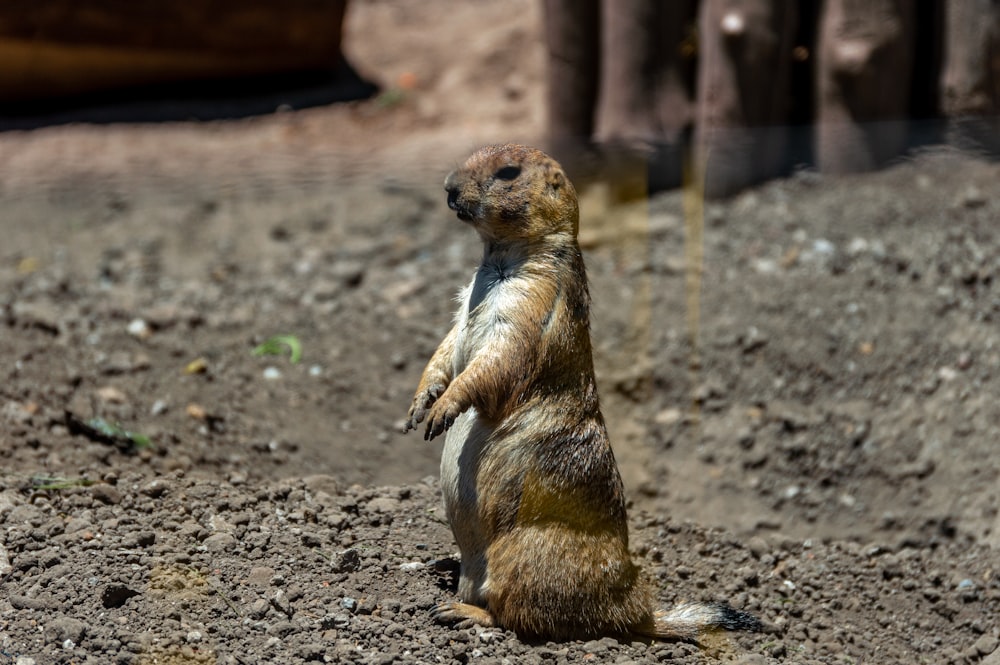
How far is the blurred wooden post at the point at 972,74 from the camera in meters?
7.13

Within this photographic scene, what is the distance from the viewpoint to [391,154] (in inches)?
355

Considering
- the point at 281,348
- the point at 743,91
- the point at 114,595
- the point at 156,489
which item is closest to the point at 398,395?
the point at 281,348

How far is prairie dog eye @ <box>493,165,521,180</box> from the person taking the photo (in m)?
3.88

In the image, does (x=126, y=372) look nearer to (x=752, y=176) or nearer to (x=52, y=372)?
A: (x=52, y=372)

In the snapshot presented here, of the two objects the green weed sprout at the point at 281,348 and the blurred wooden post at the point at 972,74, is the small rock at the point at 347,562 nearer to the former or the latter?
the green weed sprout at the point at 281,348

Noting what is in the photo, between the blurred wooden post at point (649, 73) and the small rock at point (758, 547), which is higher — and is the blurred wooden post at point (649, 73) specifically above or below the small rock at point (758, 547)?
above

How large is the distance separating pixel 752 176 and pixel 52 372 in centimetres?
457

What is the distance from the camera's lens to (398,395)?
6.16 metres

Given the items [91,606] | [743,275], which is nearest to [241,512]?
[91,606]

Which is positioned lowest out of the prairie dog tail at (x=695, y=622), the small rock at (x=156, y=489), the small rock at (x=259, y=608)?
the prairie dog tail at (x=695, y=622)

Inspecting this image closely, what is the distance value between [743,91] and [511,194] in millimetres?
4043

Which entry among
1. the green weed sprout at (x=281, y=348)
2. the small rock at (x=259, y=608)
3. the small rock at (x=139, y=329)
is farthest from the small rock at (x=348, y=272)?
the small rock at (x=259, y=608)

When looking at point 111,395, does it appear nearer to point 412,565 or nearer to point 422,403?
point 412,565

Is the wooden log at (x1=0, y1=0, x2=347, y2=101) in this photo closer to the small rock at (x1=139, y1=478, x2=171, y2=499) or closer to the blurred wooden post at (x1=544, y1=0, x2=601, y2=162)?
the blurred wooden post at (x1=544, y1=0, x2=601, y2=162)
